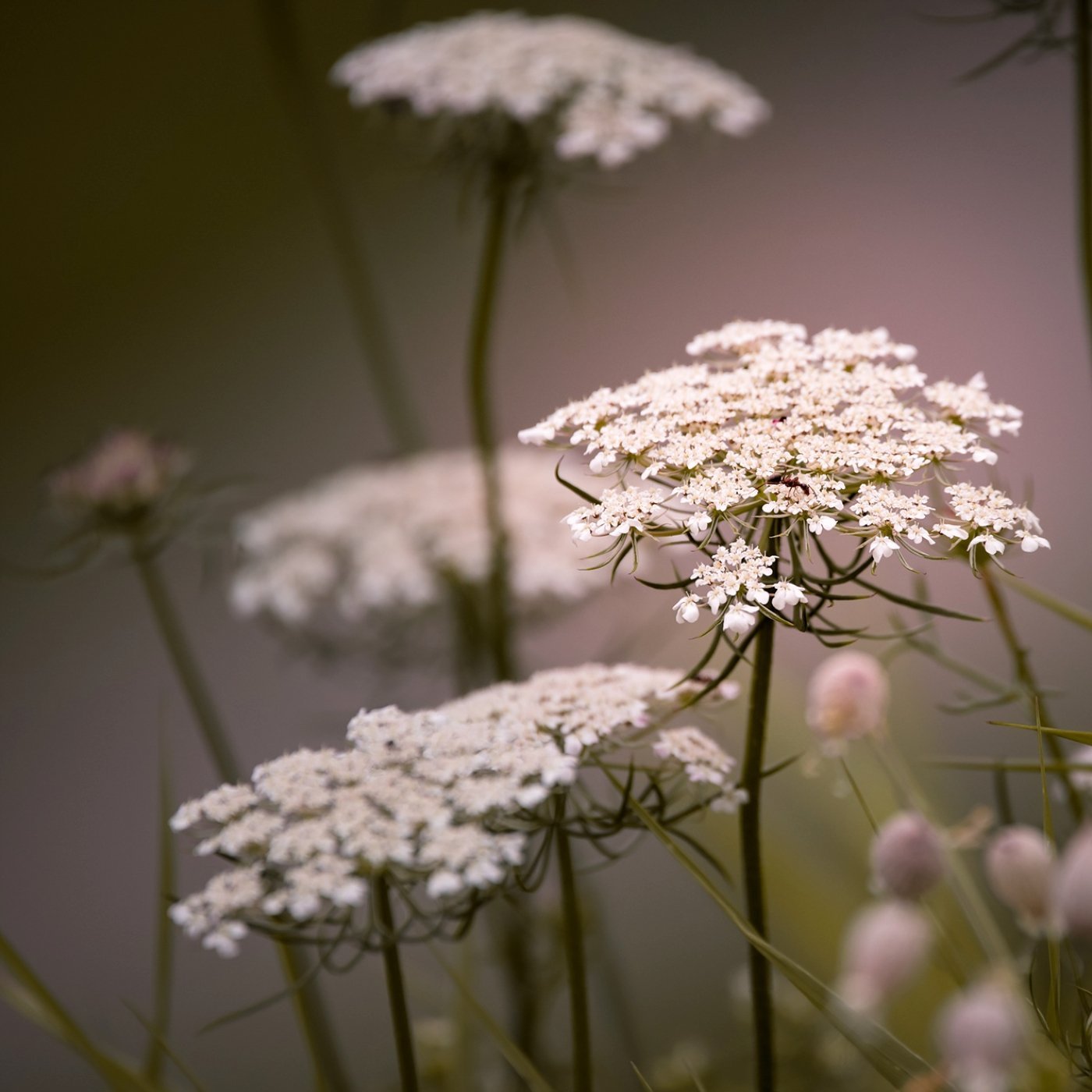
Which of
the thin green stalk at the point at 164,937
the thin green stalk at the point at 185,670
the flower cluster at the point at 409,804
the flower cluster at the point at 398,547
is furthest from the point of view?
the flower cluster at the point at 398,547

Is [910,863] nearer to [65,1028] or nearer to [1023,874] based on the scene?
[1023,874]

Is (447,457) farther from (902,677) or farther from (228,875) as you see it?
(228,875)

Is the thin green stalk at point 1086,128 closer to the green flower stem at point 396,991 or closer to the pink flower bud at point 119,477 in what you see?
the green flower stem at point 396,991

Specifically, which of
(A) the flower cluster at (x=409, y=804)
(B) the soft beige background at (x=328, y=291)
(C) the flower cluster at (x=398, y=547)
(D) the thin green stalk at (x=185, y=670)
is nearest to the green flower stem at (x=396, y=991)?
(A) the flower cluster at (x=409, y=804)

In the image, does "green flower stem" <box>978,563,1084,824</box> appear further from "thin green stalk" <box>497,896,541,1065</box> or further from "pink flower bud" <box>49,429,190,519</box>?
"pink flower bud" <box>49,429,190,519</box>

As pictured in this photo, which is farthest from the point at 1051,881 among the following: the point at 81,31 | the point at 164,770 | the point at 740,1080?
the point at 81,31

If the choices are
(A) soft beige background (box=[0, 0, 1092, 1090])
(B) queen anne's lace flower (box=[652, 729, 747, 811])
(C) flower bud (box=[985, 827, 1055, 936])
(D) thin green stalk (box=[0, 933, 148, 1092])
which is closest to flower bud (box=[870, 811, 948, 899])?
(C) flower bud (box=[985, 827, 1055, 936])
